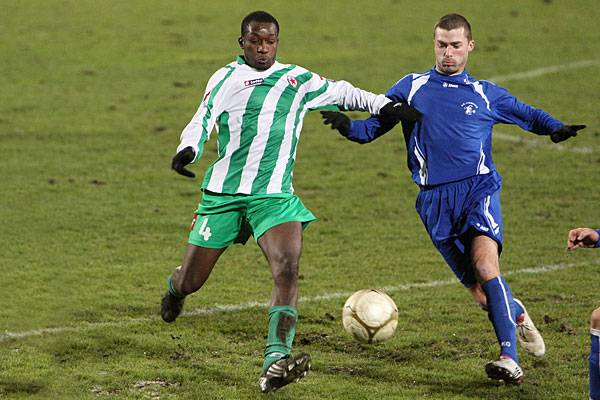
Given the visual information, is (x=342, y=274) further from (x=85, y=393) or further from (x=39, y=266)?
(x=85, y=393)

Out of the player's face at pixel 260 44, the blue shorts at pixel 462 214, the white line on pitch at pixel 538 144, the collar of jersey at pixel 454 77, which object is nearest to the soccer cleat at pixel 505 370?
the blue shorts at pixel 462 214

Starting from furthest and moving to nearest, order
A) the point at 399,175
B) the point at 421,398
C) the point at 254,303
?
the point at 399,175
the point at 254,303
the point at 421,398

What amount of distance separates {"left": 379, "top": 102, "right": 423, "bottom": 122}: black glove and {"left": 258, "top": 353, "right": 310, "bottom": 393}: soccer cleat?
1.70 m

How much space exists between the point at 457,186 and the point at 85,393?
8.37ft

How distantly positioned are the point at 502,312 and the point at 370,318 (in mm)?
774

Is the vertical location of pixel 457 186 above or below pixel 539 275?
above

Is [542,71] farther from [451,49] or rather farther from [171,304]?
[171,304]

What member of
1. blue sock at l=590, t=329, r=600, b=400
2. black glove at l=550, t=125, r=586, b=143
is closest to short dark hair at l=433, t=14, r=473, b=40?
black glove at l=550, t=125, r=586, b=143

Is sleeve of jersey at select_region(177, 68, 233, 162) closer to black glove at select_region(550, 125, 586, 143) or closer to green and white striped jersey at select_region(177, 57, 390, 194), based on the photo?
green and white striped jersey at select_region(177, 57, 390, 194)

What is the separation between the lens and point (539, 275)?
31.6ft

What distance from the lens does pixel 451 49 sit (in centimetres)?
747

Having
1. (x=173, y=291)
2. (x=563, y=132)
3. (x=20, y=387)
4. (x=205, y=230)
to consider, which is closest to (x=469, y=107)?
(x=563, y=132)

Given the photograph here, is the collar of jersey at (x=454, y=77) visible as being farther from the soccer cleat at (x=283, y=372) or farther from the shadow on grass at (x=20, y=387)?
the shadow on grass at (x=20, y=387)

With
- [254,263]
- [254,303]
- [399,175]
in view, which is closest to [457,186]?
[254,303]
